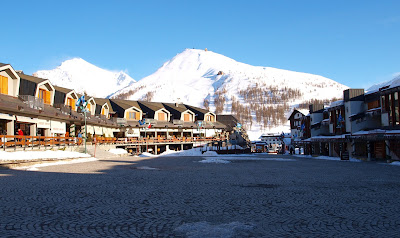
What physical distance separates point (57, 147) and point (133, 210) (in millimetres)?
25094

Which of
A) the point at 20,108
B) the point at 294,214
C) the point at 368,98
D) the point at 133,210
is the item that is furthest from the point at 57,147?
the point at 368,98

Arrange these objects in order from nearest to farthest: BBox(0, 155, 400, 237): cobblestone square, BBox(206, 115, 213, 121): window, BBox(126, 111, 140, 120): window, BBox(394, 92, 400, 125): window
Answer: BBox(0, 155, 400, 237): cobblestone square → BBox(394, 92, 400, 125): window → BBox(126, 111, 140, 120): window → BBox(206, 115, 213, 121): window

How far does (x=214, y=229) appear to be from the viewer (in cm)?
697

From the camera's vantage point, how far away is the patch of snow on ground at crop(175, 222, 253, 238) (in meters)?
6.56

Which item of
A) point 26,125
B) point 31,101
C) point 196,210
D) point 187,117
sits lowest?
point 196,210

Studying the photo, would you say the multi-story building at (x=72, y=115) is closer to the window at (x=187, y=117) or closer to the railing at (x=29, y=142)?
the window at (x=187, y=117)

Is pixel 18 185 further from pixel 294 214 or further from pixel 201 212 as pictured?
pixel 294 214

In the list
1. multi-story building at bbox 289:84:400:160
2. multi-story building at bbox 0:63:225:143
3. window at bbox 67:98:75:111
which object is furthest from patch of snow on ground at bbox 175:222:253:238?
window at bbox 67:98:75:111

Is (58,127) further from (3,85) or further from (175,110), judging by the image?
(175,110)

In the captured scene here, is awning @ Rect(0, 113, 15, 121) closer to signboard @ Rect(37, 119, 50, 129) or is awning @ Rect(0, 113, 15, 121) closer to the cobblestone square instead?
signboard @ Rect(37, 119, 50, 129)

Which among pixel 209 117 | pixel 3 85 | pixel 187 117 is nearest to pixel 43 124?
pixel 3 85

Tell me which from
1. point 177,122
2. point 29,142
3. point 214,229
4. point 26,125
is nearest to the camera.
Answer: point 214,229

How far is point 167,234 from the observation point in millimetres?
6633

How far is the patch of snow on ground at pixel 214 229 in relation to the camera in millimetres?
6559
